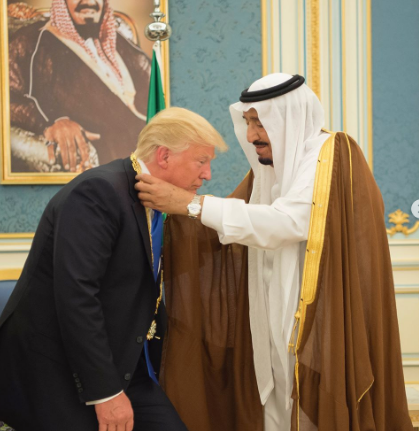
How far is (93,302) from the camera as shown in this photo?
179cm

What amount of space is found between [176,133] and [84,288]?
64 cm

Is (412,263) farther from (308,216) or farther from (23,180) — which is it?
(23,180)

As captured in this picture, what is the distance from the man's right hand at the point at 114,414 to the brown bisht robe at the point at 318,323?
1.77 feet

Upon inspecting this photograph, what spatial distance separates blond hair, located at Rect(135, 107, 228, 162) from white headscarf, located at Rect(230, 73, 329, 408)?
0.40 m

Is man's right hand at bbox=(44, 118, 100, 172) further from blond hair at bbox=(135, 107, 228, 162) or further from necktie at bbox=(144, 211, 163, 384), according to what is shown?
blond hair at bbox=(135, 107, 228, 162)

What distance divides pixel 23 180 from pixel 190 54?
1.51 m

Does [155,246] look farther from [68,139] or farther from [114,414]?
[68,139]

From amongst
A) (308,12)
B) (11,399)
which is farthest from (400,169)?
(11,399)

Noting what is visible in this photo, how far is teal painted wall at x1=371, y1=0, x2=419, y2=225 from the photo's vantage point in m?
4.13

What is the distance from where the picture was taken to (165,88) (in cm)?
403

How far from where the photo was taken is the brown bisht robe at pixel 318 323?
7.18ft

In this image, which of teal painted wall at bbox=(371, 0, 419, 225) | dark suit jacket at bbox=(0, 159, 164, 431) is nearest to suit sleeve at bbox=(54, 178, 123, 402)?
dark suit jacket at bbox=(0, 159, 164, 431)

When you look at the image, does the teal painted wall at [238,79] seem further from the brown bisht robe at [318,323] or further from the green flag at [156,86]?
the brown bisht robe at [318,323]

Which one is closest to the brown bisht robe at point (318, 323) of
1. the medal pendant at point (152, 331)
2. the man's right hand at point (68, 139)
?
the medal pendant at point (152, 331)
